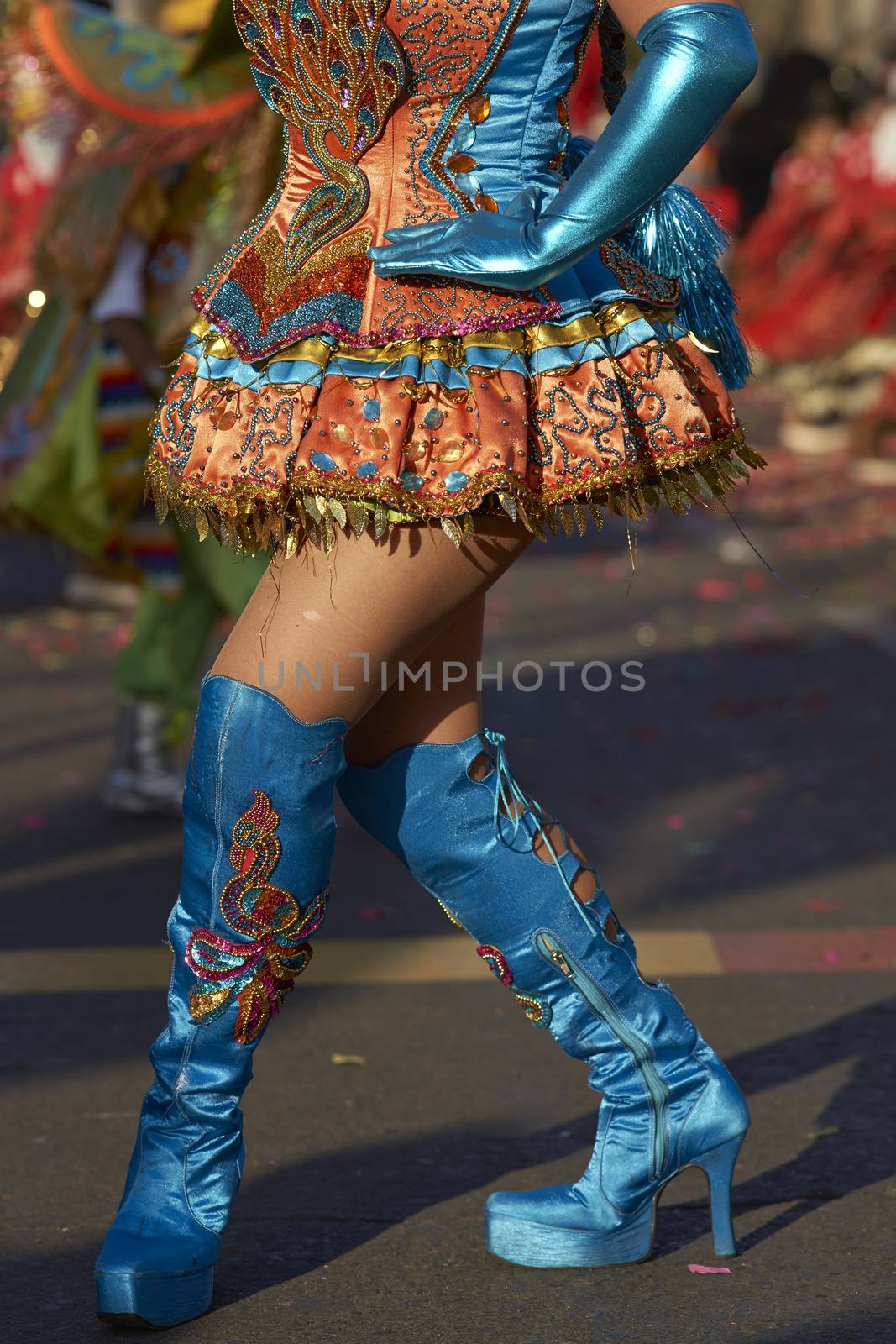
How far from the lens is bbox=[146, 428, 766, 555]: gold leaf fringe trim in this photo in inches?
82.1

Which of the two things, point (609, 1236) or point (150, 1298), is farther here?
point (609, 1236)

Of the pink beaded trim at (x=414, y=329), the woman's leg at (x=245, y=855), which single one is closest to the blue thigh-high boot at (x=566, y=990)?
the woman's leg at (x=245, y=855)

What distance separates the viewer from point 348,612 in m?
2.17

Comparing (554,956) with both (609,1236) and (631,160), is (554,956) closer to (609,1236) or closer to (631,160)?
(609,1236)

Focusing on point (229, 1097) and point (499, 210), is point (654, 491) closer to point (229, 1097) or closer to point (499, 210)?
point (499, 210)

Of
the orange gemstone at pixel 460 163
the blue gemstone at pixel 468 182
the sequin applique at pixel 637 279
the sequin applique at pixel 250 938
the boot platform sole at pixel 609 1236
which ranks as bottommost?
the boot platform sole at pixel 609 1236

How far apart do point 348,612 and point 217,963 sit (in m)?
0.46

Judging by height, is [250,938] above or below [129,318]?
above

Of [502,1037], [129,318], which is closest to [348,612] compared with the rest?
[502,1037]

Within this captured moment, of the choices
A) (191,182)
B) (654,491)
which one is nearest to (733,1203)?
(654,491)

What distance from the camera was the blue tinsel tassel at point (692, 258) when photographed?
93.0 inches

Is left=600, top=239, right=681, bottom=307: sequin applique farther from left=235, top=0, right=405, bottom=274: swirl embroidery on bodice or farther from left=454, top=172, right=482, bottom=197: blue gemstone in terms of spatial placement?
left=235, top=0, right=405, bottom=274: swirl embroidery on bodice

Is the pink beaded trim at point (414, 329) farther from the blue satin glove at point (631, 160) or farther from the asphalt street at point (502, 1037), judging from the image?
the asphalt street at point (502, 1037)

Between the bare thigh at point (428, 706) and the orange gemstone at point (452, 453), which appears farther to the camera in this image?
the bare thigh at point (428, 706)
